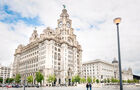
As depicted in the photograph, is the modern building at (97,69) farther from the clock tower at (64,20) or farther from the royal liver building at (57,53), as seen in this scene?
the clock tower at (64,20)

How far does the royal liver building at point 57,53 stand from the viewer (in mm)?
92188

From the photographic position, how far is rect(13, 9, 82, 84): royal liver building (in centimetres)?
9219

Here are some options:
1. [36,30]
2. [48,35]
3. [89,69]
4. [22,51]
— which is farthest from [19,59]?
[89,69]

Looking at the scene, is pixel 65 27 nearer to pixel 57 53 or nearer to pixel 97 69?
pixel 57 53

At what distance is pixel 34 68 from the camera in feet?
337

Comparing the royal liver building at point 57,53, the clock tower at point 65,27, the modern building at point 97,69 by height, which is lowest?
the modern building at point 97,69

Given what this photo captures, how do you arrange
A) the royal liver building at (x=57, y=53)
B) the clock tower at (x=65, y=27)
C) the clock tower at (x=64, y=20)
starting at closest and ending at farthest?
1. the royal liver building at (x=57, y=53)
2. the clock tower at (x=65, y=27)
3. the clock tower at (x=64, y=20)

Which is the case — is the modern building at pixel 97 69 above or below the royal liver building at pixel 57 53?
below

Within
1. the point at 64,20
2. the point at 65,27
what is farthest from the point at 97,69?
the point at 64,20

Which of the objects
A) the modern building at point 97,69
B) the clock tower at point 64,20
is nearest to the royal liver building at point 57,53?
the clock tower at point 64,20

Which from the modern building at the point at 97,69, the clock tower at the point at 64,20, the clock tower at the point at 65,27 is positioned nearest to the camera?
the clock tower at the point at 65,27

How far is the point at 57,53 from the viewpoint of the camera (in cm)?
9744

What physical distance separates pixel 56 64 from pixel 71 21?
38.7 m

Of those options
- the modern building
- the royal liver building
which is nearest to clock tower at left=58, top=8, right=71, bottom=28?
the royal liver building
